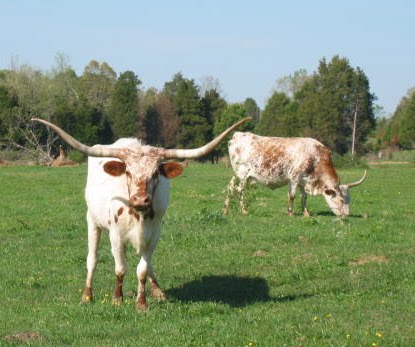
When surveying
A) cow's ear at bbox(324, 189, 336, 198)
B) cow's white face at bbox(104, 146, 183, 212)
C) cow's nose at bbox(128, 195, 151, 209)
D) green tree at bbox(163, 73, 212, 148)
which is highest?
green tree at bbox(163, 73, 212, 148)

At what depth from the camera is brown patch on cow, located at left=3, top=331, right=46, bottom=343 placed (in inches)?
315

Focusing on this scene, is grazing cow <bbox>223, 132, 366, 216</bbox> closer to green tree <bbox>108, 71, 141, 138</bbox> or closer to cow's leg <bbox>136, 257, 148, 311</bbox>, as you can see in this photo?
cow's leg <bbox>136, 257, 148, 311</bbox>

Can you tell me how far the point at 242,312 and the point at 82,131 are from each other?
6312 centimetres

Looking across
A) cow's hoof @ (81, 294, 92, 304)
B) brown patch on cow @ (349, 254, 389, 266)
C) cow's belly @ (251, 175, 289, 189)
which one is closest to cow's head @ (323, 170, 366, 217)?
cow's belly @ (251, 175, 289, 189)

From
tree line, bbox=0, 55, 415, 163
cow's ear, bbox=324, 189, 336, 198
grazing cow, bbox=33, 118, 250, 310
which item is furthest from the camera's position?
tree line, bbox=0, 55, 415, 163

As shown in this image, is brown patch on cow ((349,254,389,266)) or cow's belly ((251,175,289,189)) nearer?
brown patch on cow ((349,254,389,266))

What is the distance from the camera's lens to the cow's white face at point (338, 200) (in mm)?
20766

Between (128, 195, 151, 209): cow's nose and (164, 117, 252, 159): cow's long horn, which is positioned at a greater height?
(164, 117, 252, 159): cow's long horn

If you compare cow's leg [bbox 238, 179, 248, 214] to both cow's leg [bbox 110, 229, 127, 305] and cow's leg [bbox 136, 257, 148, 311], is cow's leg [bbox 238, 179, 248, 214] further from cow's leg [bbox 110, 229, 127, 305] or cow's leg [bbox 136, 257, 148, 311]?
cow's leg [bbox 136, 257, 148, 311]

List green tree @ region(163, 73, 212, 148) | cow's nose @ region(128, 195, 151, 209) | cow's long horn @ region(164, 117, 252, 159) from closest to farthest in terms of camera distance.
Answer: cow's nose @ region(128, 195, 151, 209) < cow's long horn @ region(164, 117, 252, 159) < green tree @ region(163, 73, 212, 148)

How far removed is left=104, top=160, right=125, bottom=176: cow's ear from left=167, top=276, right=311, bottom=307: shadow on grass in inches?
78.0

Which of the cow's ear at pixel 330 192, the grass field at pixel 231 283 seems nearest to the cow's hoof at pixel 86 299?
the grass field at pixel 231 283

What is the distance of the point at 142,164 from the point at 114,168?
42 cm

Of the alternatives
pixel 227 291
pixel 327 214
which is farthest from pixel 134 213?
pixel 327 214
